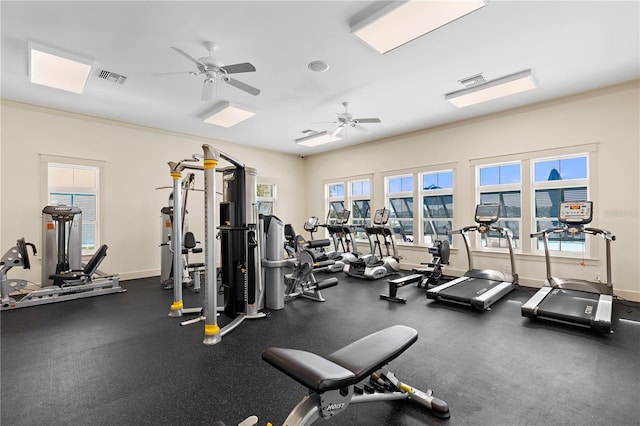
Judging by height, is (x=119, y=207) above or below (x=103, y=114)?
below

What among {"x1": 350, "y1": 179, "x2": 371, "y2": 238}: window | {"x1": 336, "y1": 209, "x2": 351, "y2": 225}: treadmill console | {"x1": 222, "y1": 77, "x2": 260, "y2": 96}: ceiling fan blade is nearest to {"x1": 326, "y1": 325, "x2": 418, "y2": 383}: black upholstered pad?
{"x1": 222, "y1": 77, "x2": 260, "y2": 96}: ceiling fan blade

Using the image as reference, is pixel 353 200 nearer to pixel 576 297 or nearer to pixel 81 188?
pixel 576 297

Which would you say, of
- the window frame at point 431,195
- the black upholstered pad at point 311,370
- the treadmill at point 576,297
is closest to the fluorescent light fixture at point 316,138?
the window frame at point 431,195

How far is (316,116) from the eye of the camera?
18.3 feet

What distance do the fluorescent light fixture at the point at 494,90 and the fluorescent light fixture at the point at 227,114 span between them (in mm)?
3402

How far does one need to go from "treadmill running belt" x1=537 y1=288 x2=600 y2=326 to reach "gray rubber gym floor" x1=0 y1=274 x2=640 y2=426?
0.13 metres

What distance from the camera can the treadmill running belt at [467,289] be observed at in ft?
13.5

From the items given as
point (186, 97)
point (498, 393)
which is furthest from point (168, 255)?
point (498, 393)

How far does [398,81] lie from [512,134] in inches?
106

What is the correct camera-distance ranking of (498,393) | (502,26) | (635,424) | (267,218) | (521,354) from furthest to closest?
1. (267,218)
2. (502,26)
3. (521,354)
4. (498,393)
5. (635,424)

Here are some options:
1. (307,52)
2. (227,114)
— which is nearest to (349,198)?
(227,114)

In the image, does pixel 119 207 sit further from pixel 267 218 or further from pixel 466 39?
pixel 466 39

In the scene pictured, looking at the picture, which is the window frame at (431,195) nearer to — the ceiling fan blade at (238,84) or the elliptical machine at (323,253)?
the elliptical machine at (323,253)

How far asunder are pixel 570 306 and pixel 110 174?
7771 mm
